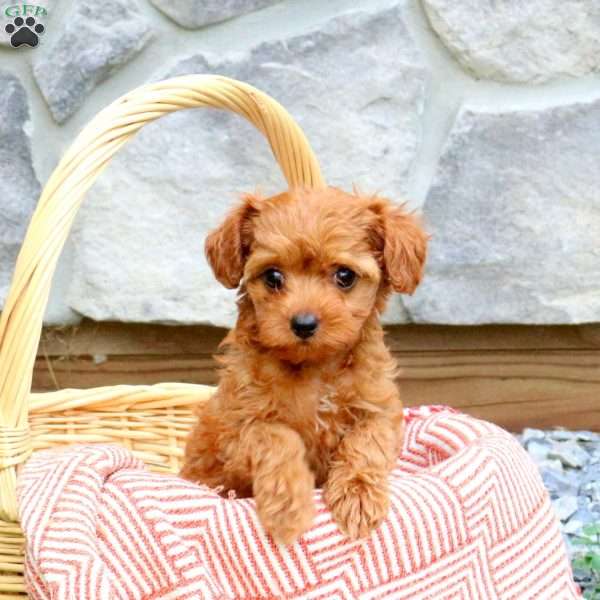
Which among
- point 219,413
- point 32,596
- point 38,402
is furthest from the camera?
point 38,402

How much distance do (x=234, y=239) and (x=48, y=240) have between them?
474mm

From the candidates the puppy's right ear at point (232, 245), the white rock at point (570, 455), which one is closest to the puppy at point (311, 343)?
the puppy's right ear at point (232, 245)

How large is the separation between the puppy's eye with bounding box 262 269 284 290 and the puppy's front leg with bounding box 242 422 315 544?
34 centimetres

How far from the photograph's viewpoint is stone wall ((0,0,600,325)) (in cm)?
392

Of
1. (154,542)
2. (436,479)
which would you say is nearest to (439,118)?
(436,479)

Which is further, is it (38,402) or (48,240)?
(38,402)

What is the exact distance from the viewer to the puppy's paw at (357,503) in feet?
6.97

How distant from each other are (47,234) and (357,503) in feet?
3.21

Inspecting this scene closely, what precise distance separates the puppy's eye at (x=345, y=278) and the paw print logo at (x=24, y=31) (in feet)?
7.22

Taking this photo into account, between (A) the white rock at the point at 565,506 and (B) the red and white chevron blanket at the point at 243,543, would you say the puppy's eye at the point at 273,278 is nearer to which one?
(B) the red and white chevron blanket at the point at 243,543

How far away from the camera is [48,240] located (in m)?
2.30

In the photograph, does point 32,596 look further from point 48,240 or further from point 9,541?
point 48,240

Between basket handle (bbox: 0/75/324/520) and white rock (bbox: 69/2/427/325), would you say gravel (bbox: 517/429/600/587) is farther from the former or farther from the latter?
basket handle (bbox: 0/75/324/520)

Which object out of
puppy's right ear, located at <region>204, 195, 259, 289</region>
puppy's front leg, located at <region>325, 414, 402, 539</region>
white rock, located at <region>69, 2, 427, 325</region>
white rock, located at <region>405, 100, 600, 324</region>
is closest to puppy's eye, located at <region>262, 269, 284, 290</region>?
puppy's right ear, located at <region>204, 195, 259, 289</region>
